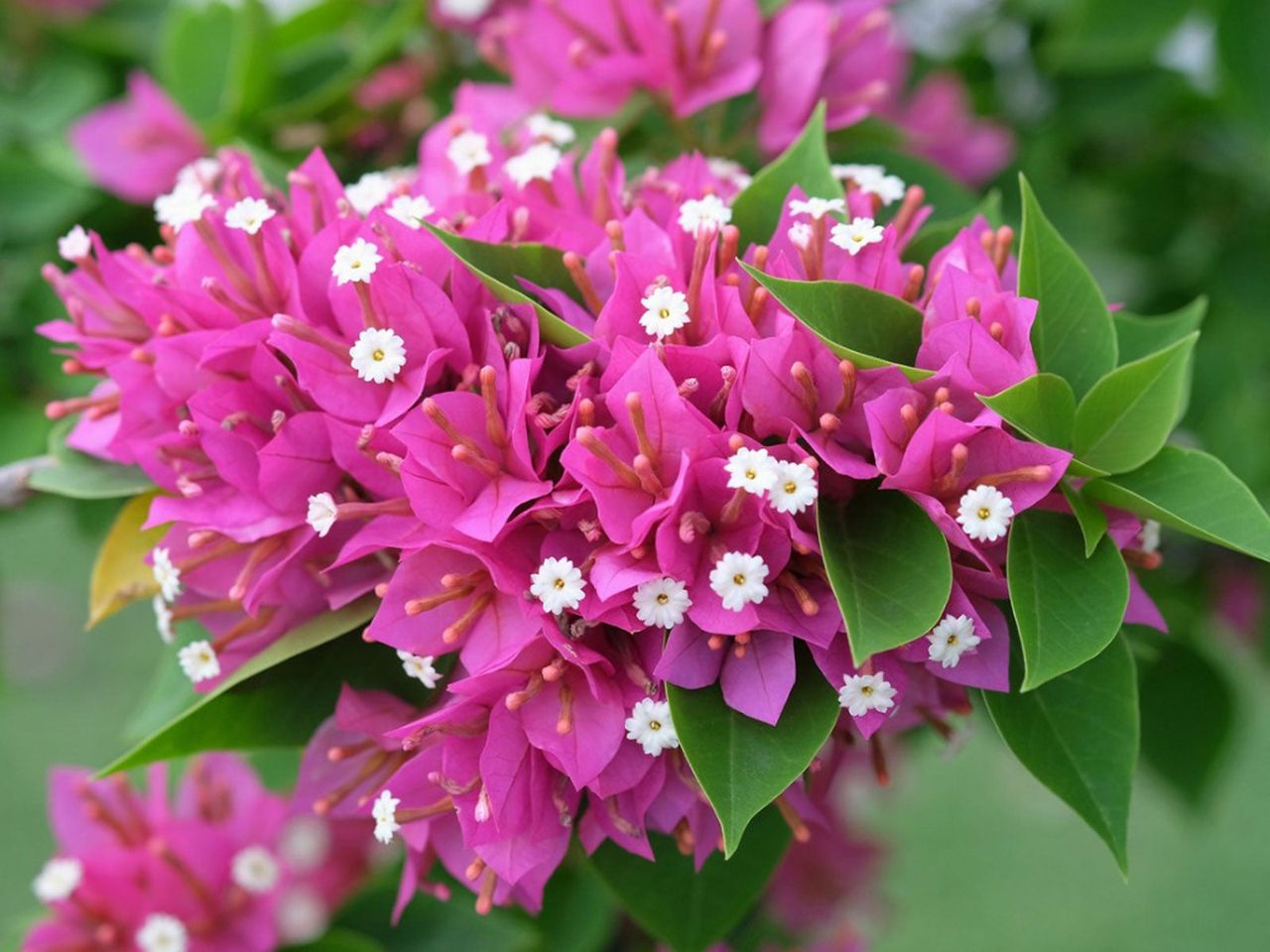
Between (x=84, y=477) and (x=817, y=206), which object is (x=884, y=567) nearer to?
(x=817, y=206)

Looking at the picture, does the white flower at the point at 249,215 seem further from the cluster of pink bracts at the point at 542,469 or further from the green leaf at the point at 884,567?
the green leaf at the point at 884,567

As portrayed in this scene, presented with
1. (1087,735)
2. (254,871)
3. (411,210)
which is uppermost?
(411,210)

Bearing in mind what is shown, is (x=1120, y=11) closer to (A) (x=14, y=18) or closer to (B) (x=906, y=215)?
(B) (x=906, y=215)

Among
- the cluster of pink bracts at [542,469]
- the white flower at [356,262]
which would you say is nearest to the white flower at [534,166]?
the cluster of pink bracts at [542,469]

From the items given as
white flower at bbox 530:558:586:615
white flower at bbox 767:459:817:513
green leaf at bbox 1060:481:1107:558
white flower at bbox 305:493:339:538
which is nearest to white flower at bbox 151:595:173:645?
white flower at bbox 305:493:339:538

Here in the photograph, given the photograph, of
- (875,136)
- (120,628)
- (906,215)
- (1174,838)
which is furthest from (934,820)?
(906,215)

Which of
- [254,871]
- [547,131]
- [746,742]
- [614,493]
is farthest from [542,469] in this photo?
[254,871]
